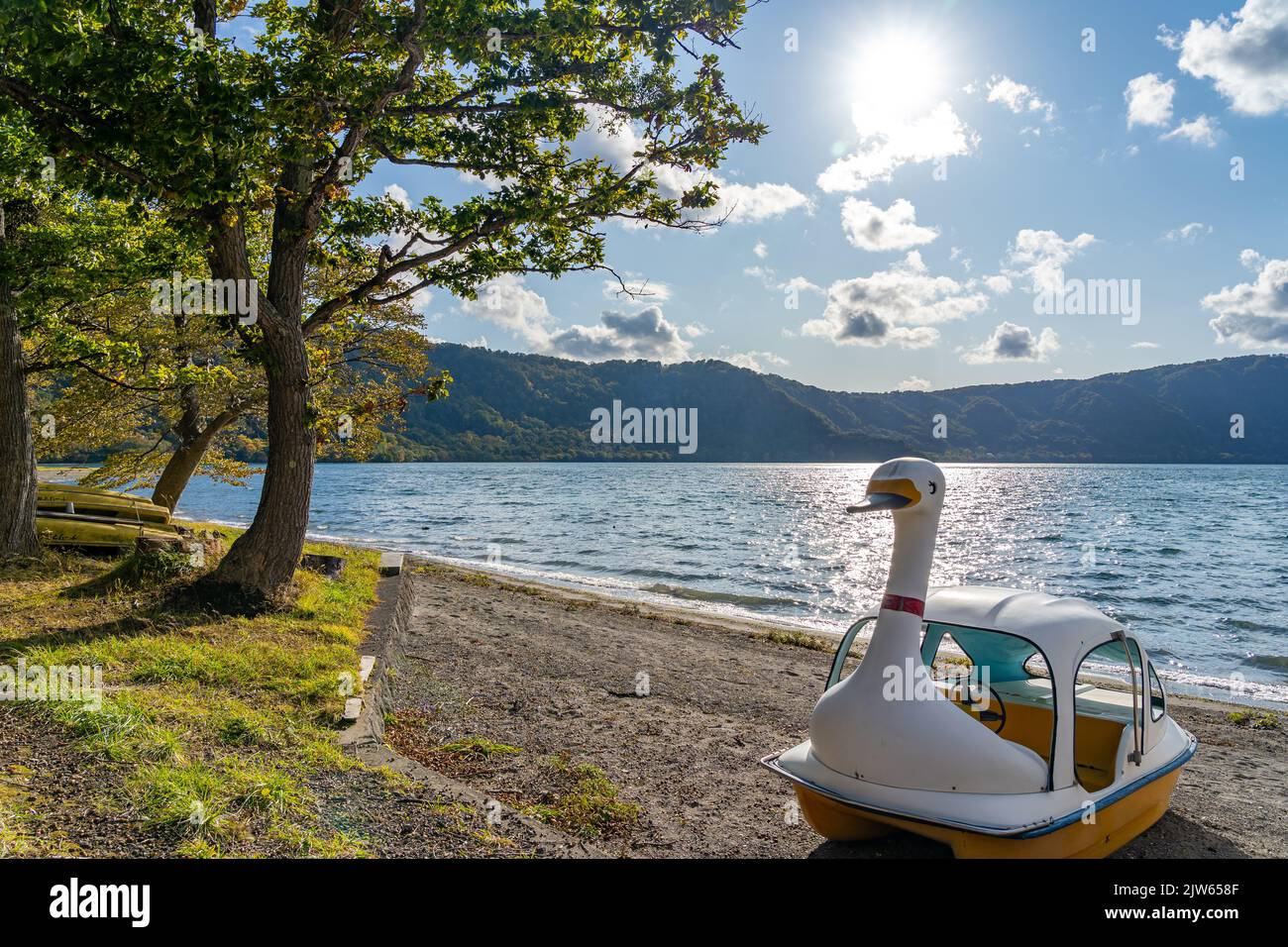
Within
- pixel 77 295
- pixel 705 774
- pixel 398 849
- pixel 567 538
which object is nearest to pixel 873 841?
pixel 705 774

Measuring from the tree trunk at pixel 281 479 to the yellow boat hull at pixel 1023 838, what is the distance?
29.6 feet

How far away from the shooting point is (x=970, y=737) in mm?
4805

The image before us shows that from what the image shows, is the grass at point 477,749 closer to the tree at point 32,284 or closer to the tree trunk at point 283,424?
the tree trunk at point 283,424

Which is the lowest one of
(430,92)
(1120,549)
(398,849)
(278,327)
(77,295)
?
(1120,549)

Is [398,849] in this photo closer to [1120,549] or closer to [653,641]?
[653,641]

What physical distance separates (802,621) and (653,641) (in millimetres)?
8841

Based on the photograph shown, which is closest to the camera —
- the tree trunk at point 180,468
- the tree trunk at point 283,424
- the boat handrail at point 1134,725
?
the boat handrail at point 1134,725

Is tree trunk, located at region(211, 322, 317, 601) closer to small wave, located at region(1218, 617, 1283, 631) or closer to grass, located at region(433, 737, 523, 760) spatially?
grass, located at region(433, 737, 523, 760)

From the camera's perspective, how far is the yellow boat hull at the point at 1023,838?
4.66 meters

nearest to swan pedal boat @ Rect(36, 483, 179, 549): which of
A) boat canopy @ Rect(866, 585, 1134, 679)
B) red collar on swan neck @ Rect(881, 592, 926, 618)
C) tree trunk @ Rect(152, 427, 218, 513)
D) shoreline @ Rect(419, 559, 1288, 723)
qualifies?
tree trunk @ Rect(152, 427, 218, 513)

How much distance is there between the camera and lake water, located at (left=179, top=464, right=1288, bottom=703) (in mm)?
22984

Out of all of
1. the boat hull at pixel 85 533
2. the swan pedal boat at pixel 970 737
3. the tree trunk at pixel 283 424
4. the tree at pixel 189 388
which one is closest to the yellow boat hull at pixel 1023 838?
the swan pedal boat at pixel 970 737

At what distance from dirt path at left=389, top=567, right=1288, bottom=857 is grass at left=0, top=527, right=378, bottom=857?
1337mm

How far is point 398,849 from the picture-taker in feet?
15.5
